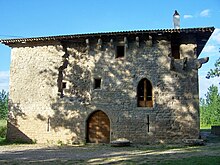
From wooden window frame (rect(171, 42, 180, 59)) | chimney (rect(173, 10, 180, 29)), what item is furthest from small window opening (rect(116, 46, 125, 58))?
chimney (rect(173, 10, 180, 29))

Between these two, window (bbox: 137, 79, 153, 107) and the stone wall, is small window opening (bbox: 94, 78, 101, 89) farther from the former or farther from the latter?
window (bbox: 137, 79, 153, 107)

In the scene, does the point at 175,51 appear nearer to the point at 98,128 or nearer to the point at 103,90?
the point at 103,90

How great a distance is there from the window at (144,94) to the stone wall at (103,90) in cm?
26

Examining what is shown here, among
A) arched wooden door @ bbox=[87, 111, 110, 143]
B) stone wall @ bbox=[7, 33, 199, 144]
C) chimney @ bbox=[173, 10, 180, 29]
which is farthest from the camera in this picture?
chimney @ bbox=[173, 10, 180, 29]

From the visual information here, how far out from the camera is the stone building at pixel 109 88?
1424cm

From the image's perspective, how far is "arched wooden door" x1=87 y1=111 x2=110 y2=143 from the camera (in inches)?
582

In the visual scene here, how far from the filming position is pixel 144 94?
14641 millimetres

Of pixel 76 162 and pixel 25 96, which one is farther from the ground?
pixel 25 96

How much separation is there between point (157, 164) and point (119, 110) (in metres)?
6.99

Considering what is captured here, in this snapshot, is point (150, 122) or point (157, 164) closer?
point (157, 164)

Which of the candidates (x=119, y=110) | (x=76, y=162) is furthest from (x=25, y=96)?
(x=76, y=162)

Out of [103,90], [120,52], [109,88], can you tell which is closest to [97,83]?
[103,90]

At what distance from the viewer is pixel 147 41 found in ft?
48.9

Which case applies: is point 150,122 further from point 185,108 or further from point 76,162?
point 76,162
